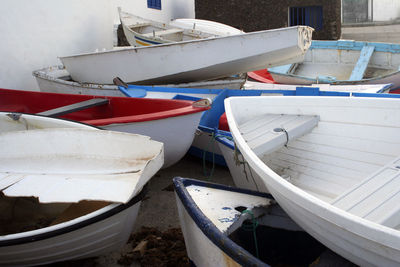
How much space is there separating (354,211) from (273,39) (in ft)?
10.7

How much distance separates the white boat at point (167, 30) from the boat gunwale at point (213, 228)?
182 inches

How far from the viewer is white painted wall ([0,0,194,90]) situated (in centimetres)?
557

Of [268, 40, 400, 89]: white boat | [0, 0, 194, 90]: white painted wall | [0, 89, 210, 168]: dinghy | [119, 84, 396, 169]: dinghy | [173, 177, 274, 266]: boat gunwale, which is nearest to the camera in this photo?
[173, 177, 274, 266]: boat gunwale

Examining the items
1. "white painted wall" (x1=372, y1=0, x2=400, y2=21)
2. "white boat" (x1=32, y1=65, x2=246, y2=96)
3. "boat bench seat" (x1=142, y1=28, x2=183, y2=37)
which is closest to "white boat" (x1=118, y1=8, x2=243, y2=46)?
"boat bench seat" (x1=142, y1=28, x2=183, y2=37)

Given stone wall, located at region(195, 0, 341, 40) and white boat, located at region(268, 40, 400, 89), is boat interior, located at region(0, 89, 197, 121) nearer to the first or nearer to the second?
white boat, located at region(268, 40, 400, 89)

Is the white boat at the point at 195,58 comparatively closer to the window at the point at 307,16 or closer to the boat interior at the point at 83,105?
the boat interior at the point at 83,105

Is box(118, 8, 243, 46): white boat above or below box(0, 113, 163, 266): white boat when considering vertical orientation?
above

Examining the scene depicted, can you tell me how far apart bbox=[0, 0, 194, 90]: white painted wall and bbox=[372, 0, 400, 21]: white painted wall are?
43.5ft

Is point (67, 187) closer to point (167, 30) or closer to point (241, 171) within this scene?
point (241, 171)

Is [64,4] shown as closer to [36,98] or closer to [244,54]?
[36,98]

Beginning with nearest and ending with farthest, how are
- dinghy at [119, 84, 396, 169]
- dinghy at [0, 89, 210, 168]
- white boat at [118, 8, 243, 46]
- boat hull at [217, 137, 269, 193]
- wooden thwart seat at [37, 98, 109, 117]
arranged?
boat hull at [217, 137, 269, 193]
dinghy at [0, 89, 210, 168]
wooden thwart seat at [37, 98, 109, 117]
dinghy at [119, 84, 396, 169]
white boat at [118, 8, 243, 46]

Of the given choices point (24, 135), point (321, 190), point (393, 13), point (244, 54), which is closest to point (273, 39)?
point (244, 54)

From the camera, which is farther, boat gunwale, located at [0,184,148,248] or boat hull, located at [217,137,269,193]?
boat hull, located at [217,137,269,193]

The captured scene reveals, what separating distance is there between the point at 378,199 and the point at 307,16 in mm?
9878
